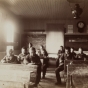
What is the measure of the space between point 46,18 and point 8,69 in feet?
21.6

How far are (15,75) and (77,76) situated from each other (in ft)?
5.68

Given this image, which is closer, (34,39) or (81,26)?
(81,26)

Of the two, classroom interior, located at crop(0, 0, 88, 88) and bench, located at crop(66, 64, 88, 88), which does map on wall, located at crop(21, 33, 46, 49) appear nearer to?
classroom interior, located at crop(0, 0, 88, 88)

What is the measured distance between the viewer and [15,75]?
15.2 ft

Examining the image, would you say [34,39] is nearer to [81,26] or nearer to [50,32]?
[50,32]

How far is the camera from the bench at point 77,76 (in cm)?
497

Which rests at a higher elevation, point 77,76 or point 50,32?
point 50,32

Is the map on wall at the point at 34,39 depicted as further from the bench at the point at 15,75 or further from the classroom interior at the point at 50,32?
the bench at the point at 15,75

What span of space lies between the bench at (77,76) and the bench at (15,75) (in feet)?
3.34

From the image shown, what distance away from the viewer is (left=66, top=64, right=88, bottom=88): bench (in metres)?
4.97

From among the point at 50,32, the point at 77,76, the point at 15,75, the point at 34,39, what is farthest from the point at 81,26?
the point at 15,75

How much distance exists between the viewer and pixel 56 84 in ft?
21.9

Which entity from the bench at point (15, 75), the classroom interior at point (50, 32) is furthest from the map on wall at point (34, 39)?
the bench at point (15, 75)

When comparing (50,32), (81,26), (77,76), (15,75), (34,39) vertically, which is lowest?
(77,76)
